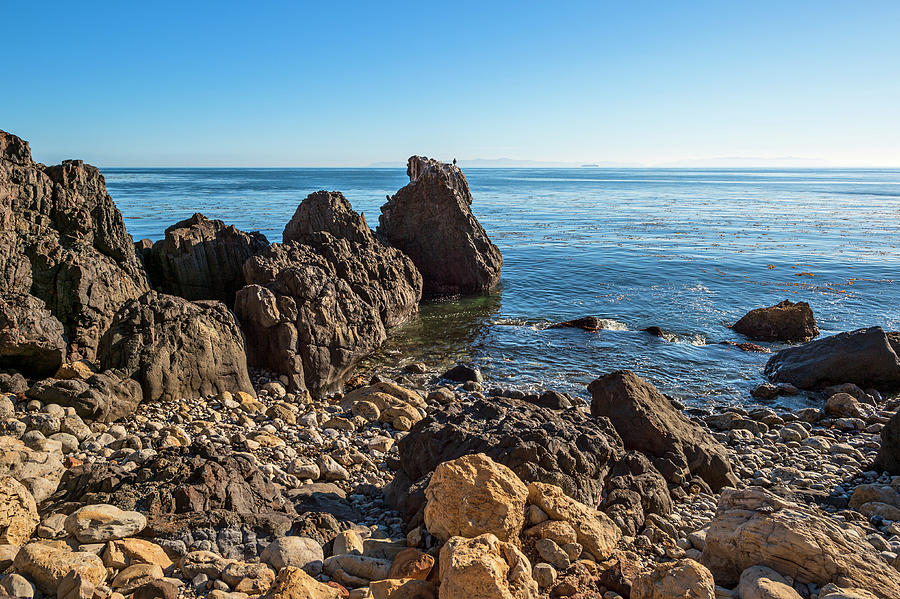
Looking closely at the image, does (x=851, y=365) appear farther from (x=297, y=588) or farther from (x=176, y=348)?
Result: (x=176, y=348)

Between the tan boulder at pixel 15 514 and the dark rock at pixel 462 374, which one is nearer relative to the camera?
the tan boulder at pixel 15 514

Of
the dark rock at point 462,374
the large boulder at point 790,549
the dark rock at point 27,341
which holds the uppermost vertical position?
the dark rock at point 27,341

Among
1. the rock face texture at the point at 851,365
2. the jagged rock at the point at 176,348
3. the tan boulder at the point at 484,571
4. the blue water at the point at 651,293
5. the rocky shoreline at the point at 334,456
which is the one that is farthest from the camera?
the blue water at the point at 651,293

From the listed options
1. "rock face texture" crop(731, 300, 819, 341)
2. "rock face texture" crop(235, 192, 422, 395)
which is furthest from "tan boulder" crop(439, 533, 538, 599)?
"rock face texture" crop(731, 300, 819, 341)

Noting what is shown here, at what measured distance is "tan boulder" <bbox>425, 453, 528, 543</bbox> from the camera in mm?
5965

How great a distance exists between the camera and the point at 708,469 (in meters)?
9.73

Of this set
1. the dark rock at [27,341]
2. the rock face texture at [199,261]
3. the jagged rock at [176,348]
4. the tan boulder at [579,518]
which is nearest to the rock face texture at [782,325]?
the tan boulder at [579,518]

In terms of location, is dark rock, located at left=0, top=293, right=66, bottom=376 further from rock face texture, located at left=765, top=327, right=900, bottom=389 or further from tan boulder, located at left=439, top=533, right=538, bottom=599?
rock face texture, located at left=765, top=327, right=900, bottom=389

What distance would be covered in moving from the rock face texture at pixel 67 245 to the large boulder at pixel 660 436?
41.3 feet

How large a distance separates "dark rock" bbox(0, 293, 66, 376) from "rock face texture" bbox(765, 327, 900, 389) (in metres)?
19.2

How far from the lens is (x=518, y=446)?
7805 mm

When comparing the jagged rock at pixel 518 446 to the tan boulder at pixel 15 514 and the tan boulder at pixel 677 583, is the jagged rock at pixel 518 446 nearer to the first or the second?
the tan boulder at pixel 677 583

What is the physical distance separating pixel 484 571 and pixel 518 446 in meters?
2.91

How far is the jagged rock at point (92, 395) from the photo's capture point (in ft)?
32.0
